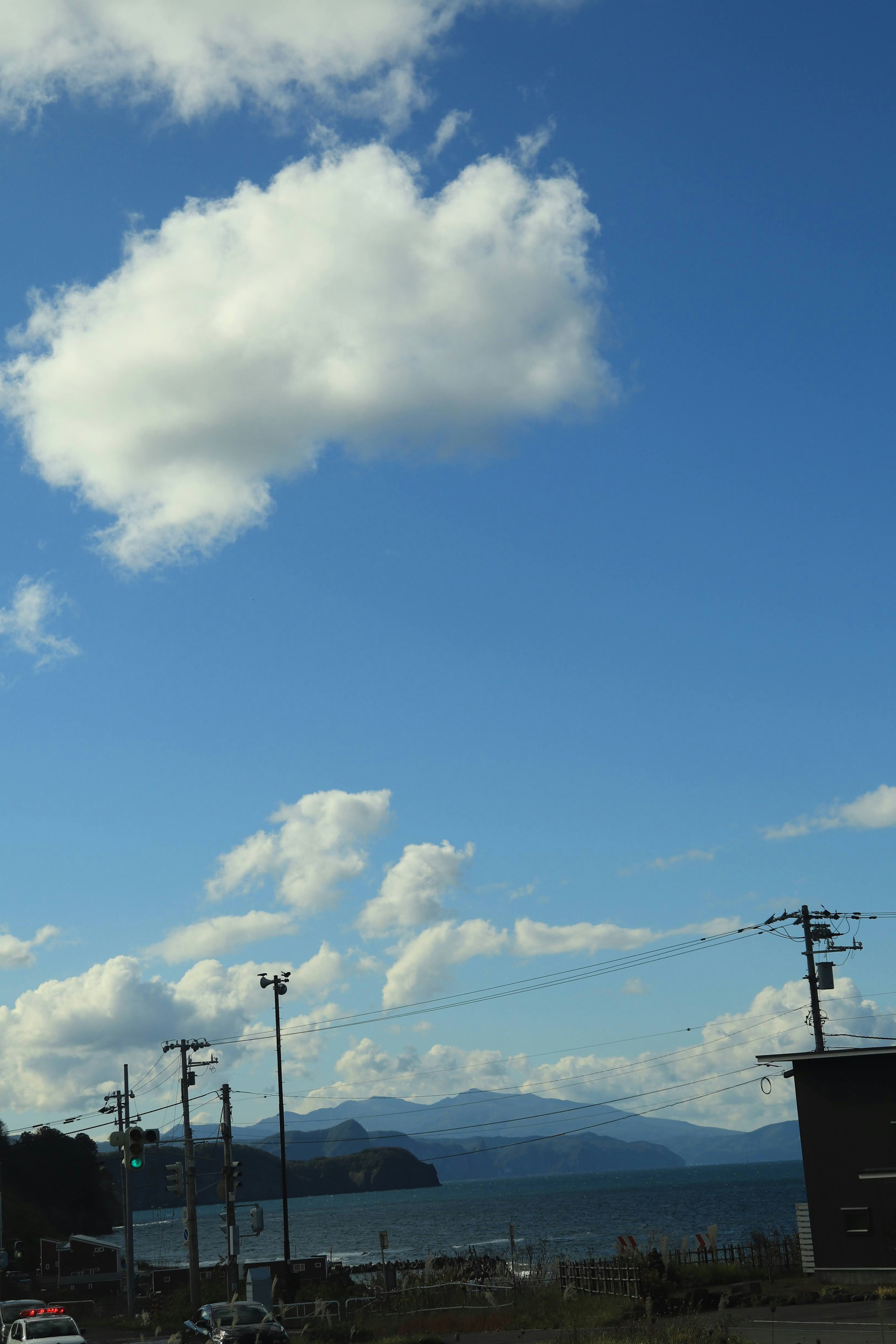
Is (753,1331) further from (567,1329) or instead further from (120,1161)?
(120,1161)

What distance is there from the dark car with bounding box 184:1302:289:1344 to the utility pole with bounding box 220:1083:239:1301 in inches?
323

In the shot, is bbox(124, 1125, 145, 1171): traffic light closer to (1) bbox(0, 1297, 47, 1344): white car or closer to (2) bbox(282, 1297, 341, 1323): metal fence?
(1) bbox(0, 1297, 47, 1344): white car

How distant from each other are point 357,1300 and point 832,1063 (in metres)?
20.3

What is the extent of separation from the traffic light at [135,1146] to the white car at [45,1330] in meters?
4.21

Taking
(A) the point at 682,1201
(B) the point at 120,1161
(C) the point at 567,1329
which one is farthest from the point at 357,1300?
(A) the point at 682,1201

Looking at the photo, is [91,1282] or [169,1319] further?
[91,1282]

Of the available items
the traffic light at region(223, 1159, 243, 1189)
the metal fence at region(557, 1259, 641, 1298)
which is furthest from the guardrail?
the traffic light at region(223, 1159, 243, 1189)

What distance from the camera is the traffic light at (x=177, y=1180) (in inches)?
1750

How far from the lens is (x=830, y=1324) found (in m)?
28.9

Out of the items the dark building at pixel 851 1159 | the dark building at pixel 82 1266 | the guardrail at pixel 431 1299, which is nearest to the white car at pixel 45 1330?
the guardrail at pixel 431 1299

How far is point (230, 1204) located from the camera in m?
46.1

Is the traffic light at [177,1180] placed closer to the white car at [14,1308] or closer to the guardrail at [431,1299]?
the white car at [14,1308]

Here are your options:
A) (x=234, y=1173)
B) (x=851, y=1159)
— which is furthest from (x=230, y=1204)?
(x=851, y=1159)

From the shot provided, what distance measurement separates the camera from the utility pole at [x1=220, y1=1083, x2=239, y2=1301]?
45000mm
